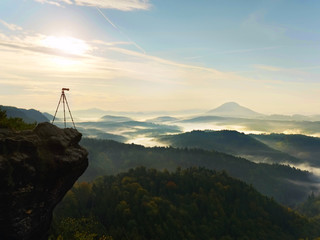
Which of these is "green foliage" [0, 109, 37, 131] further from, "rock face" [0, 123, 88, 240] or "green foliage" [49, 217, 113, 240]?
"green foliage" [49, 217, 113, 240]

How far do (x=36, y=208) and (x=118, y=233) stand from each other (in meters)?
119

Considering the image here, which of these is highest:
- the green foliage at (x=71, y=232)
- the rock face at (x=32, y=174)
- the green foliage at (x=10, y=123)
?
the green foliage at (x=10, y=123)

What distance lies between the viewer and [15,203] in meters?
28.6

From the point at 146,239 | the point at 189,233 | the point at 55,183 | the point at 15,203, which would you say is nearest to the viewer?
the point at 15,203

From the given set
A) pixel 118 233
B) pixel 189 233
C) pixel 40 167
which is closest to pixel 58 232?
pixel 40 167

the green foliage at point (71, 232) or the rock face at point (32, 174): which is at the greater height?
the rock face at point (32, 174)

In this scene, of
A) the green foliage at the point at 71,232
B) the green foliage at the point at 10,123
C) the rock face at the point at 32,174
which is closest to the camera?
the rock face at the point at 32,174

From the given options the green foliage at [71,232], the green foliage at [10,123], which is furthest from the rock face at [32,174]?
→ the green foliage at [71,232]

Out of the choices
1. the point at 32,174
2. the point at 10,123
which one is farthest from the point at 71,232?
the point at 32,174

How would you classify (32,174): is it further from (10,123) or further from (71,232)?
(71,232)

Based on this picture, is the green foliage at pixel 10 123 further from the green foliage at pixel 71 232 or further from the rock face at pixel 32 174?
the green foliage at pixel 71 232

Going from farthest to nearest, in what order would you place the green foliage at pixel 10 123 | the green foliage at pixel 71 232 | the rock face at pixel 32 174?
the green foliage at pixel 71 232, the green foliage at pixel 10 123, the rock face at pixel 32 174

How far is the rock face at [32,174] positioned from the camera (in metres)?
27.9

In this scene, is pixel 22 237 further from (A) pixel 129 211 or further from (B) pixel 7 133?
(A) pixel 129 211
